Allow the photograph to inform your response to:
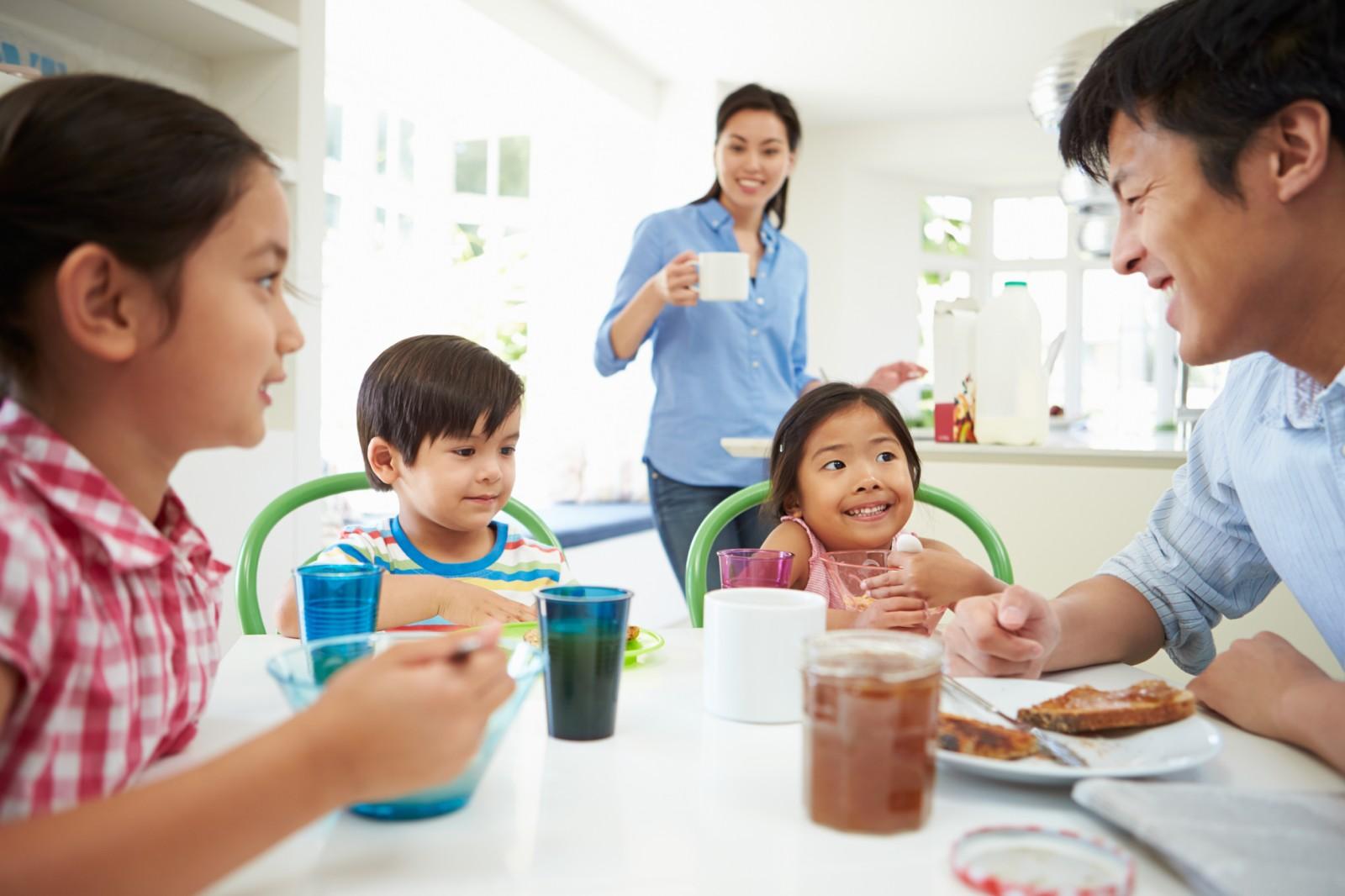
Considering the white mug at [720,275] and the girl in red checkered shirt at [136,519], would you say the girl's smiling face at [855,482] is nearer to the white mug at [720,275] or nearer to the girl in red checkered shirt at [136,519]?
the white mug at [720,275]

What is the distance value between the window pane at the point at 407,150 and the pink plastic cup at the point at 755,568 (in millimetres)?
4362

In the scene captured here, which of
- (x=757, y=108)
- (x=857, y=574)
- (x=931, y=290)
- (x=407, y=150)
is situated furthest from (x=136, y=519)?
(x=931, y=290)

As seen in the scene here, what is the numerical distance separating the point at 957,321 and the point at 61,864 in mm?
2774

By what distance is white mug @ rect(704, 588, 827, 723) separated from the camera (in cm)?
84

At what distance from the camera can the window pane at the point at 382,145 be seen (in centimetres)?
480

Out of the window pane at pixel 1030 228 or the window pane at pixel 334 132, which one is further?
the window pane at pixel 1030 228

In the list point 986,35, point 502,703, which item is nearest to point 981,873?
point 502,703

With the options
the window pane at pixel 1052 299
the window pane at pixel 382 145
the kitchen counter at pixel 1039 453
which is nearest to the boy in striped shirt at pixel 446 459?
the kitchen counter at pixel 1039 453

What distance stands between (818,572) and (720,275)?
1.07 m

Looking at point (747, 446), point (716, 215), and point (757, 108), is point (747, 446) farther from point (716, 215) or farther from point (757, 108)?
point (757, 108)

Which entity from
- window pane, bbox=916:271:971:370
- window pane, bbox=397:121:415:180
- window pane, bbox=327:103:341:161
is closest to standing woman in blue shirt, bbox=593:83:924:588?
window pane, bbox=327:103:341:161

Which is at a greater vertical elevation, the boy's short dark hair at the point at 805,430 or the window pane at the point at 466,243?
the window pane at the point at 466,243

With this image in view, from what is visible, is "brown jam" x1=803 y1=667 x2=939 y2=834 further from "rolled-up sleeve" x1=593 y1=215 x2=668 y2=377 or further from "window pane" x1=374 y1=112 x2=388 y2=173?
"window pane" x1=374 y1=112 x2=388 y2=173

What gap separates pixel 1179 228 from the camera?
951 millimetres
